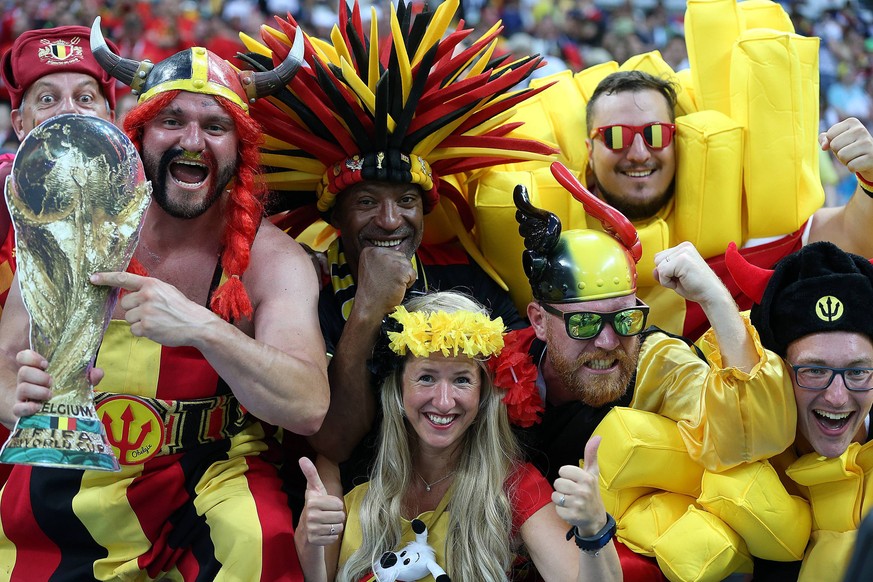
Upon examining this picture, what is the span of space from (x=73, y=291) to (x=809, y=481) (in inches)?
83.0

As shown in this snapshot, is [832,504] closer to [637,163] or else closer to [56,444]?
[637,163]

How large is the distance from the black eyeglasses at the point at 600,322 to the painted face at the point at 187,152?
116cm

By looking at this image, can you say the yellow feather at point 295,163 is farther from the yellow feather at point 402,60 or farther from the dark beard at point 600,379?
the dark beard at point 600,379

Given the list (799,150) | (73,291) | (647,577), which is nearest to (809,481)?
(647,577)

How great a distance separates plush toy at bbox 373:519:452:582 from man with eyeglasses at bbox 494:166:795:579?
0.51 metres

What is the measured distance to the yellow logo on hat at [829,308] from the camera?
306cm

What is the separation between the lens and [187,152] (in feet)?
9.92

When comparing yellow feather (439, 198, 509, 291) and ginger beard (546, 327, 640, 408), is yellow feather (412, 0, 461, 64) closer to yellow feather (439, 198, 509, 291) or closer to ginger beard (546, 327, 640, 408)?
yellow feather (439, 198, 509, 291)

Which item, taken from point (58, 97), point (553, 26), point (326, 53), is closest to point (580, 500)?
point (326, 53)

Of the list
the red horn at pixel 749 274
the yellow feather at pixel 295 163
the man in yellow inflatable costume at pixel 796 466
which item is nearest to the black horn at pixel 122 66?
the yellow feather at pixel 295 163

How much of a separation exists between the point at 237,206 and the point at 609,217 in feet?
4.02

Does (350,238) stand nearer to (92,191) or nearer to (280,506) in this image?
(280,506)

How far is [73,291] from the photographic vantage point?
257 centimetres

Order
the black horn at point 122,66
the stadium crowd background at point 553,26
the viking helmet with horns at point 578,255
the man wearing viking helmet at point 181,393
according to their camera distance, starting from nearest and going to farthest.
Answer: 1. the man wearing viking helmet at point 181,393
2. the black horn at point 122,66
3. the viking helmet with horns at point 578,255
4. the stadium crowd background at point 553,26
